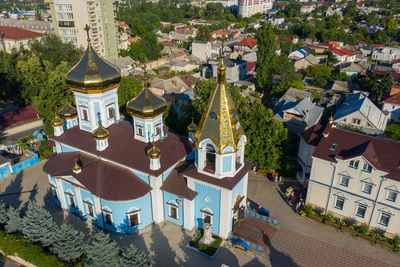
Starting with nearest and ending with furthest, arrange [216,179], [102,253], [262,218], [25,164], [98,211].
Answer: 1. [102,253]
2. [216,179]
3. [98,211]
4. [262,218]
5. [25,164]

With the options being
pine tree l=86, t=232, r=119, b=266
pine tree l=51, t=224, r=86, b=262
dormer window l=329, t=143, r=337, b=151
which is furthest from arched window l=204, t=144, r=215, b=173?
Answer: dormer window l=329, t=143, r=337, b=151

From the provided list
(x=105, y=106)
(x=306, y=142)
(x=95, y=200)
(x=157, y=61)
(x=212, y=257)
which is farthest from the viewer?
(x=157, y=61)

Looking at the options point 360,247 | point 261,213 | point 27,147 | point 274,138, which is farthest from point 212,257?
point 27,147

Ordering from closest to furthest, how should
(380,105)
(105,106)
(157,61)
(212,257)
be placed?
(212,257) < (105,106) < (380,105) < (157,61)

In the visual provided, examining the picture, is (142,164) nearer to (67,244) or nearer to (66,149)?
(67,244)

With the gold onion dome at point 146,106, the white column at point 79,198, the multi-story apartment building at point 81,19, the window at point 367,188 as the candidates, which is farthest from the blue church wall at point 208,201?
the multi-story apartment building at point 81,19

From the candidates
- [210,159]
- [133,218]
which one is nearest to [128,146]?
[133,218]

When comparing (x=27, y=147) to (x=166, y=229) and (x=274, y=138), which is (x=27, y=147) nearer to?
(x=166, y=229)

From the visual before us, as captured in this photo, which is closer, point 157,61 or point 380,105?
point 380,105

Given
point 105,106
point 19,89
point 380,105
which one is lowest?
point 380,105
